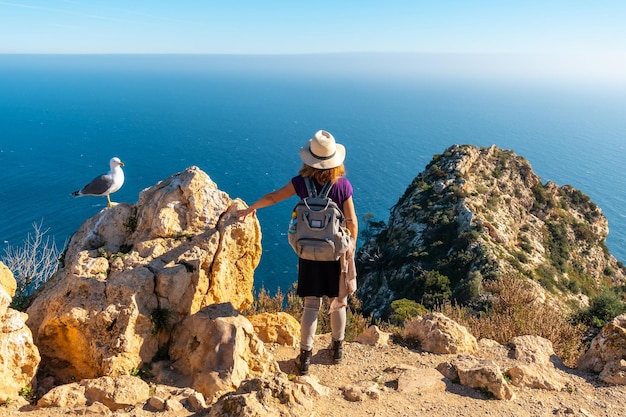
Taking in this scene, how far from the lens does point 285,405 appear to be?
3980mm

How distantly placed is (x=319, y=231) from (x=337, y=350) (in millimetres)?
1916

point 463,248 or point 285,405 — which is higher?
point 285,405

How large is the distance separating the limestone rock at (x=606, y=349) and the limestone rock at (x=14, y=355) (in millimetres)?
7020

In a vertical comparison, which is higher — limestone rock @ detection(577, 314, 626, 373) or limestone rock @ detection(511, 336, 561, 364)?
limestone rock @ detection(577, 314, 626, 373)

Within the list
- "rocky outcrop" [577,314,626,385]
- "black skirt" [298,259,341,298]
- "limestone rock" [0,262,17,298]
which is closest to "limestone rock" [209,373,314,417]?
"black skirt" [298,259,341,298]

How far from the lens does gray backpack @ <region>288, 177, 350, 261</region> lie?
4.59 m

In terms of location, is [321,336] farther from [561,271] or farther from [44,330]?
[561,271]

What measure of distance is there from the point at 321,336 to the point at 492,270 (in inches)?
790

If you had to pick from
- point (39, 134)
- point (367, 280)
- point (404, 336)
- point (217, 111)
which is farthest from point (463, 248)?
point (217, 111)

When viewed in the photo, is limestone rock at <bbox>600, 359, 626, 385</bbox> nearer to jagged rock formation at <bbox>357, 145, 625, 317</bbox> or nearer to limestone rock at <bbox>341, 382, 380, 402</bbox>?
limestone rock at <bbox>341, 382, 380, 402</bbox>

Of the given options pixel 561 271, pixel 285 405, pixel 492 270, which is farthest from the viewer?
pixel 561 271

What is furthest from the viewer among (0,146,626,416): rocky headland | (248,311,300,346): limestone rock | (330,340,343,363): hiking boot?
(248,311,300,346): limestone rock

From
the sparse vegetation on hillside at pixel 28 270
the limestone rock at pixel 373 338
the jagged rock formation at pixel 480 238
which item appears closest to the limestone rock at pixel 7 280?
the sparse vegetation on hillside at pixel 28 270

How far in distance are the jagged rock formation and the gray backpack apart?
608 inches
